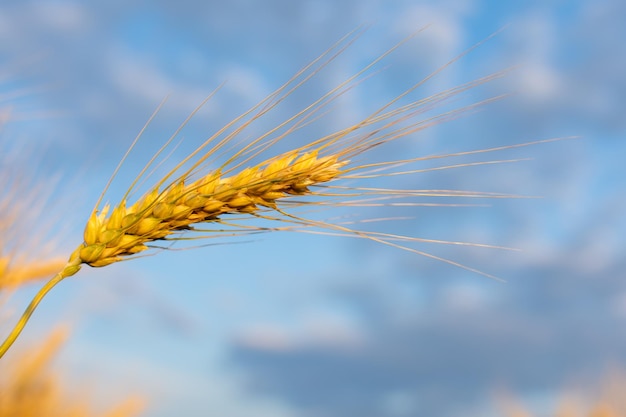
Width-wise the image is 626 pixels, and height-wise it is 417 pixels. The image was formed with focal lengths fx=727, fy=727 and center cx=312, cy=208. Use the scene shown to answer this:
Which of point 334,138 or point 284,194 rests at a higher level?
point 334,138

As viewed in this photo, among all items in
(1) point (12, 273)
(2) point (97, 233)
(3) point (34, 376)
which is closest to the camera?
(2) point (97, 233)

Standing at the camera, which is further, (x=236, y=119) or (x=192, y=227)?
(x=236, y=119)

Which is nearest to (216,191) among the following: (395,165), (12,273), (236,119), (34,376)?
(236,119)

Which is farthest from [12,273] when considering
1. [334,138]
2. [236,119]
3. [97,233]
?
[334,138]

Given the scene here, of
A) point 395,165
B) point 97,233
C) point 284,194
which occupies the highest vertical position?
point 395,165

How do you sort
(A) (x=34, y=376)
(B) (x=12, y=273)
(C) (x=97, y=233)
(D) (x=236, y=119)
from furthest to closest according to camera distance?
(A) (x=34, y=376), (B) (x=12, y=273), (D) (x=236, y=119), (C) (x=97, y=233)

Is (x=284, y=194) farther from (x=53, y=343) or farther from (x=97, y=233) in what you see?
(x=53, y=343)

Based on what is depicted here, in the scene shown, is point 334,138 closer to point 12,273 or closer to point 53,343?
point 12,273
